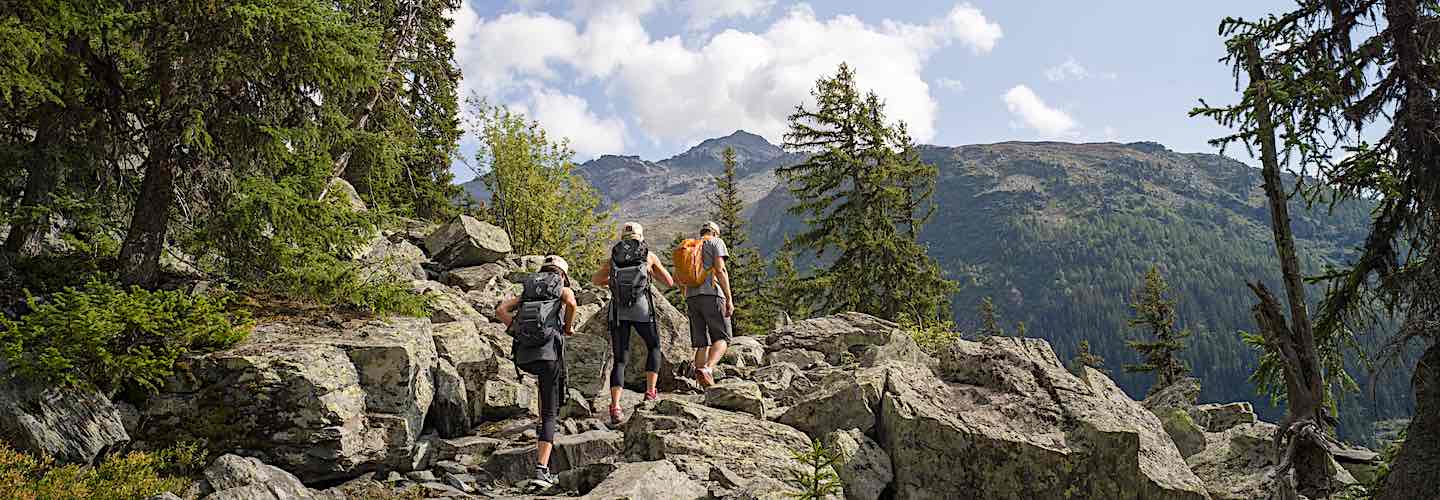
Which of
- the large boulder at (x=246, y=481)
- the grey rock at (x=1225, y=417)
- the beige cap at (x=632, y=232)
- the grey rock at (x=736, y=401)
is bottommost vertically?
the grey rock at (x=1225, y=417)

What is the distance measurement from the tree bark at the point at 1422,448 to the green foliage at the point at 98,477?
1310 centimetres

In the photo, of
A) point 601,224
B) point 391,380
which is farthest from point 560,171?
point 391,380

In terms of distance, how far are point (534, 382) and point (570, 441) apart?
2.49 m

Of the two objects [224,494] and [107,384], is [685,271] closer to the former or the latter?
[224,494]

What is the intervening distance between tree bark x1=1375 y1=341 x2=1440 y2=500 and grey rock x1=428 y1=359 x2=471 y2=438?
442 inches

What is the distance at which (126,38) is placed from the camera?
9055 millimetres

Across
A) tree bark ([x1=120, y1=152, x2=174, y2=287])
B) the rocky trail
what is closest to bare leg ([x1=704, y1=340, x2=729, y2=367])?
the rocky trail

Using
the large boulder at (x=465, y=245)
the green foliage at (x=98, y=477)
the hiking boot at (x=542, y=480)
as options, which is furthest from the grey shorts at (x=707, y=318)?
the large boulder at (x=465, y=245)

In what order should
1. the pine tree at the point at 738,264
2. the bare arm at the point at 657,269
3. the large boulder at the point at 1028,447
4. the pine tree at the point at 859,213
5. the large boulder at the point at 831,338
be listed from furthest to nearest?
1. the pine tree at the point at 738,264
2. the pine tree at the point at 859,213
3. the large boulder at the point at 831,338
4. the bare arm at the point at 657,269
5. the large boulder at the point at 1028,447

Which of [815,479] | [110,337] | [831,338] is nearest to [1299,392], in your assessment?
[815,479]

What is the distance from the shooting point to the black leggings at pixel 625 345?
30.3 feet

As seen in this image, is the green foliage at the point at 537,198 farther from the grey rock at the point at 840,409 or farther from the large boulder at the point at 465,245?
the grey rock at the point at 840,409

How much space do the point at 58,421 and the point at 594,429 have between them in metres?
5.28

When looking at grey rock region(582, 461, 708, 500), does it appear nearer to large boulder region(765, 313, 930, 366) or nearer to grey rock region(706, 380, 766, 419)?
grey rock region(706, 380, 766, 419)
